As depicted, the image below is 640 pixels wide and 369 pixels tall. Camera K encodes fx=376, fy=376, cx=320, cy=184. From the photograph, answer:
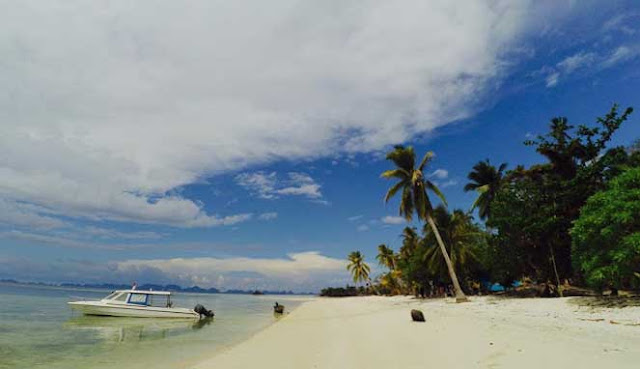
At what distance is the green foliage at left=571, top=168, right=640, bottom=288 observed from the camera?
44.8 feet

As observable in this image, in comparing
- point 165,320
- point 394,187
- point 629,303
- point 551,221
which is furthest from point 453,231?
point 165,320

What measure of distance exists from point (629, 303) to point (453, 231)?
22.4 m

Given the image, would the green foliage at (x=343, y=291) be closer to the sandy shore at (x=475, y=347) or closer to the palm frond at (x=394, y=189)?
the palm frond at (x=394, y=189)

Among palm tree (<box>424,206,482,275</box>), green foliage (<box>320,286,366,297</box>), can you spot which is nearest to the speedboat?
palm tree (<box>424,206,482,275</box>)

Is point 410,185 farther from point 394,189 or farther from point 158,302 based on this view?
point 158,302

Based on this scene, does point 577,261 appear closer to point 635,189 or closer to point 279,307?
point 635,189

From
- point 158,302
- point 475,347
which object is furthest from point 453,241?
point 158,302

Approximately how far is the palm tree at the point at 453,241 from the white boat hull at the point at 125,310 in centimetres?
2237

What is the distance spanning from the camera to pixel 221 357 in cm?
A: 1099

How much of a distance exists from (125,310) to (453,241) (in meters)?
→ 29.8

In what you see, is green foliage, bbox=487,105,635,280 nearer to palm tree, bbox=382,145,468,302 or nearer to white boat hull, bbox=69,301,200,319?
palm tree, bbox=382,145,468,302

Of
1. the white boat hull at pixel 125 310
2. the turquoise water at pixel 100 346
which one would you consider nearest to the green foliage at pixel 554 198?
the turquoise water at pixel 100 346

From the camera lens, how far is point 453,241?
123 feet

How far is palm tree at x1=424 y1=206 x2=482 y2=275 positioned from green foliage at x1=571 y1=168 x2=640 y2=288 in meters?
20.1
